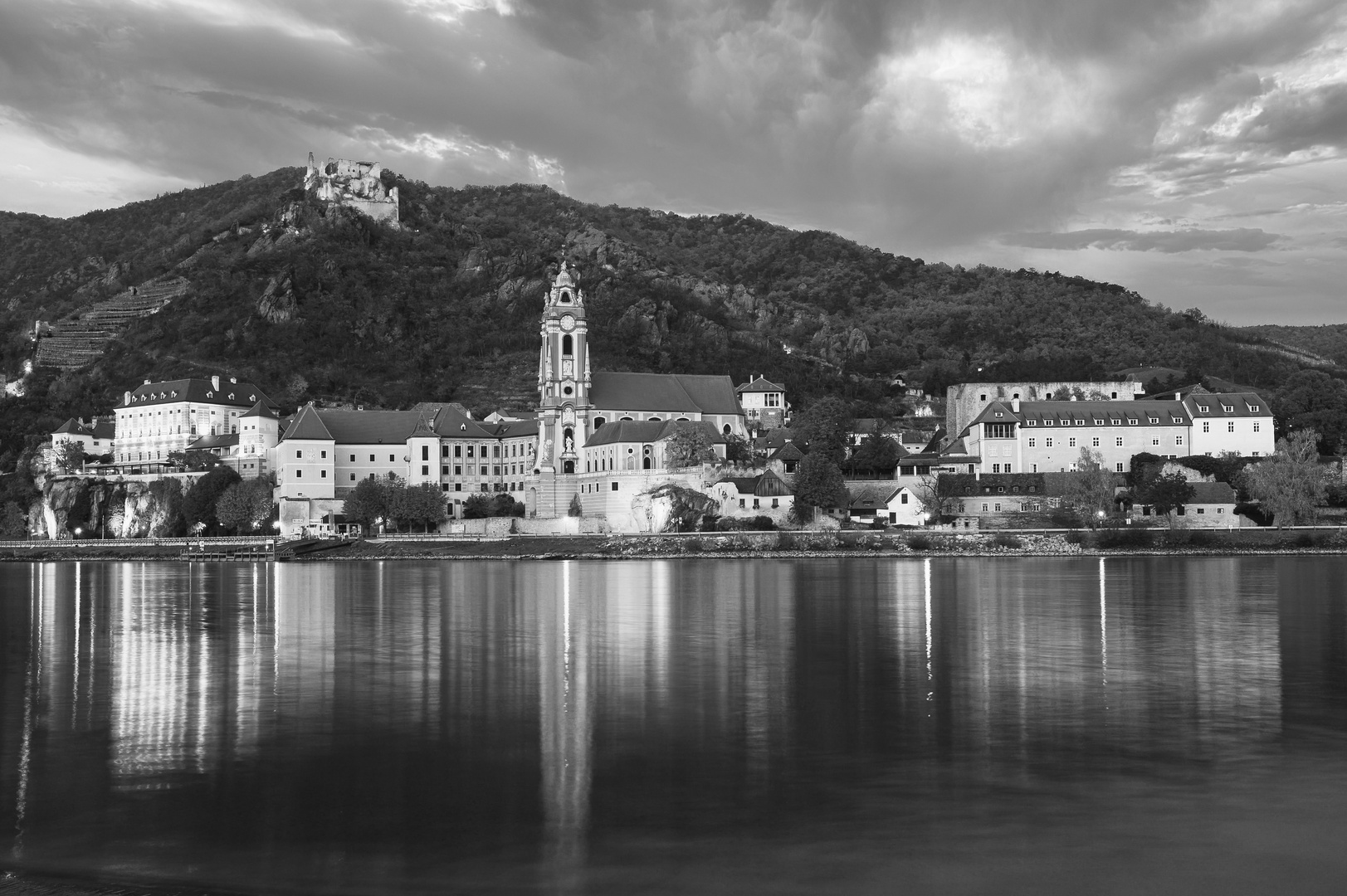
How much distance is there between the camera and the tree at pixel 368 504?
242 feet

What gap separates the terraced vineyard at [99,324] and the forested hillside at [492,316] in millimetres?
2547

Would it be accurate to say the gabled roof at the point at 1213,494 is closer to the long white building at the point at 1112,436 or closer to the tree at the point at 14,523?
the long white building at the point at 1112,436

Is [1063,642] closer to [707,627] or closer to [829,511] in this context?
[707,627]

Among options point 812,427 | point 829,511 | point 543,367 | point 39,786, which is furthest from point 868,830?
point 543,367

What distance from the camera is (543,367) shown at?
268 ft

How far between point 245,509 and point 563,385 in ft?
67.0

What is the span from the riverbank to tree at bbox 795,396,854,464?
8.86m

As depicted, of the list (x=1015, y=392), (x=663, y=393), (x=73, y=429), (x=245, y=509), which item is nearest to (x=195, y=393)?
(x=73, y=429)

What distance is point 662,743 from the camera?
54.7 ft

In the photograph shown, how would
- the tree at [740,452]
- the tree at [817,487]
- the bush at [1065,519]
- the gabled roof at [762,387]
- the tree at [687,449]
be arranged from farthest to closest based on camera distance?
the gabled roof at [762,387] < the tree at [687,449] < the tree at [740,452] < the tree at [817,487] < the bush at [1065,519]

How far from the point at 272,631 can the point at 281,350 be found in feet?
310

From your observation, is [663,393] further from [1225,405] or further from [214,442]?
[1225,405]

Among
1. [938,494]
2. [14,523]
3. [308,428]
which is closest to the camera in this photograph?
[938,494]

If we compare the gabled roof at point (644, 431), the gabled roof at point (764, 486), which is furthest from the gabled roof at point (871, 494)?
→ the gabled roof at point (644, 431)
